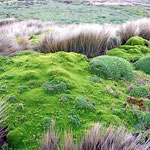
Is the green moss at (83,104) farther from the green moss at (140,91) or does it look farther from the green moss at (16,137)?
the green moss at (140,91)

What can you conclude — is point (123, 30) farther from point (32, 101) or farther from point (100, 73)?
point (32, 101)

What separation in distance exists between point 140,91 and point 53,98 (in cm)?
190

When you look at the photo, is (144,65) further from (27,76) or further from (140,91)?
(27,76)

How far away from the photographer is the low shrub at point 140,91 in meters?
3.72

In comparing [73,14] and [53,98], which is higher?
[73,14]

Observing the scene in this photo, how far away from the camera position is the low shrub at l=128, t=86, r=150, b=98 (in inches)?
146

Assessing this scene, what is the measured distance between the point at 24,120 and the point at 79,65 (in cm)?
221

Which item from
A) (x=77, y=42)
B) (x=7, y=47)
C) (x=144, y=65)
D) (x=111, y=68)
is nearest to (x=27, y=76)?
(x=111, y=68)

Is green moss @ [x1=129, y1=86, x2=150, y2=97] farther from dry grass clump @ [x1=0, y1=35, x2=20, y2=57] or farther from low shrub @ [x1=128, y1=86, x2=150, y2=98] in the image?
dry grass clump @ [x1=0, y1=35, x2=20, y2=57]

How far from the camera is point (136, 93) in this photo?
3748 mm

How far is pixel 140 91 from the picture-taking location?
3789mm

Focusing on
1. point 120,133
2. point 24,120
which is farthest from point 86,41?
point 120,133

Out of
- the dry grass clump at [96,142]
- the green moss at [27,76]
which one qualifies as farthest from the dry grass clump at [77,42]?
the dry grass clump at [96,142]

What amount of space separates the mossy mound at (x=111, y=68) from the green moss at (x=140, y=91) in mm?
578
